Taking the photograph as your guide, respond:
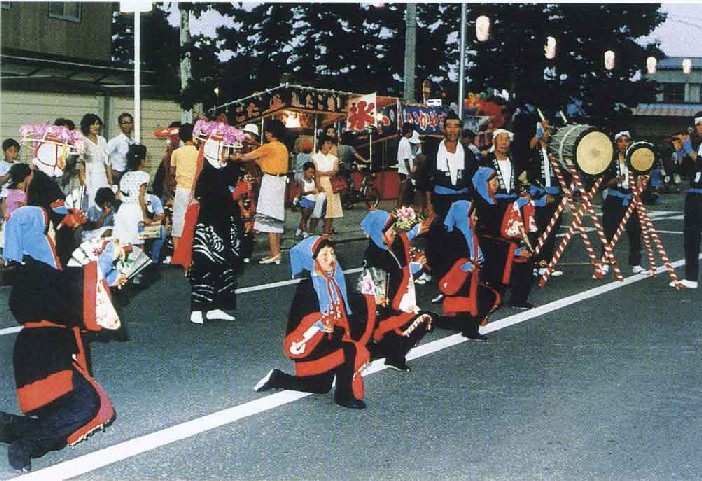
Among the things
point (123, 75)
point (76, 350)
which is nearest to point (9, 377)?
point (76, 350)

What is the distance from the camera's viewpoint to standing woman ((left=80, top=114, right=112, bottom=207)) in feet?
42.0

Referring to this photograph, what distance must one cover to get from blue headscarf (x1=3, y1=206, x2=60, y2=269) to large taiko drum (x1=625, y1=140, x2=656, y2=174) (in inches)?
360

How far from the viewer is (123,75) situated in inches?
979

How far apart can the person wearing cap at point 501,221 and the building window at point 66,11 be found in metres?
18.6

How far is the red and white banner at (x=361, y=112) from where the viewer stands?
73.9 feet

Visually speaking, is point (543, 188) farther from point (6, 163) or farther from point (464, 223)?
point (6, 163)

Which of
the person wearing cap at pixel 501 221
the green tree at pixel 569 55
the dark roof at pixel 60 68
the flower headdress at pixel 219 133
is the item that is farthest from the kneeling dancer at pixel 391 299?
the green tree at pixel 569 55

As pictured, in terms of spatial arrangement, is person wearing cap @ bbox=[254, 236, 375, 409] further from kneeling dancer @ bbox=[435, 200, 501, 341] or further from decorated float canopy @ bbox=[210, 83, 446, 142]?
decorated float canopy @ bbox=[210, 83, 446, 142]

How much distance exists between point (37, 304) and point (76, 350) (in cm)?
34

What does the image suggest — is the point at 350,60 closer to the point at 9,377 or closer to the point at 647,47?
the point at 647,47

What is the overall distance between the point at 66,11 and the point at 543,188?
1848cm

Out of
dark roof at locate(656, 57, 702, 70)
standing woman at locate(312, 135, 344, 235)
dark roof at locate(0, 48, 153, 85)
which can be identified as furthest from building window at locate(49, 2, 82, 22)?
dark roof at locate(656, 57, 702, 70)

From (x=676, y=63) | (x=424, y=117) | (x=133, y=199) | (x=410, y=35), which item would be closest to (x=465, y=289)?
(x=133, y=199)

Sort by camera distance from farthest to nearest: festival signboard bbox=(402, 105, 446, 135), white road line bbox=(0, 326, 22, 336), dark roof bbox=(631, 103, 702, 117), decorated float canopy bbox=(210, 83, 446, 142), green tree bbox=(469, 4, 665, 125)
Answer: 1. dark roof bbox=(631, 103, 702, 117)
2. green tree bbox=(469, 4, 665, 125)
3. festival signboard bbox=(402, 105, 446, 135)
4. decorated float canopy bbox=(210, 83, 446, 142)
5. white road line bbox=(0, 326, 22, 336)
